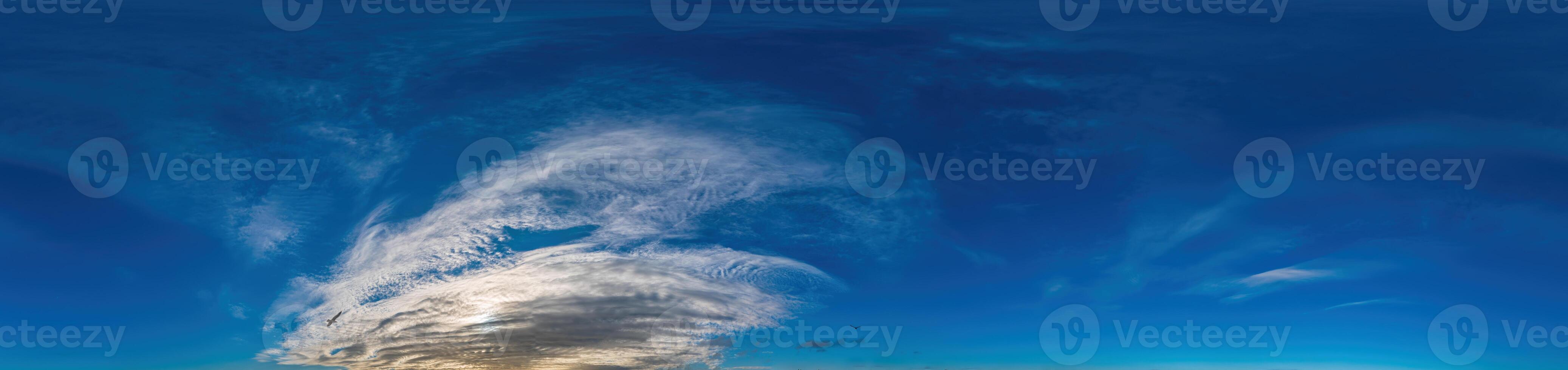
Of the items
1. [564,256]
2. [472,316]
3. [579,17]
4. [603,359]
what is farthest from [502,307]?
[579,17]

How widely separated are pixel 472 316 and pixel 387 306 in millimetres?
5683

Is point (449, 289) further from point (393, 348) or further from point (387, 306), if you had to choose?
point (393, 348)

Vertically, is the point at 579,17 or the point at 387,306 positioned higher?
the point at 579,17

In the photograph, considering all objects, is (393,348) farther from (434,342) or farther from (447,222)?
(447,222)

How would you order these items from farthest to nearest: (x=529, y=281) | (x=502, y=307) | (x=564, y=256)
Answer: (x=502, y=307) < (x=529, y=281) < (x=564, y=256)

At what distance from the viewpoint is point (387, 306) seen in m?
44.8

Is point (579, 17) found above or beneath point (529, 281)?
above

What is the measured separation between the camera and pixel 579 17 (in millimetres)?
32344

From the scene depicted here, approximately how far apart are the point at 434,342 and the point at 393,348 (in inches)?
108

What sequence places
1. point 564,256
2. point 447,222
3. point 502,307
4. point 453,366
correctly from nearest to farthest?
point 447,222, point 564,256, point 502,307, point 453,366

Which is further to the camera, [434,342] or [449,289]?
[434,342]

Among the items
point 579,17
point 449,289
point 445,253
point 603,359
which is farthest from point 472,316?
point 579,17

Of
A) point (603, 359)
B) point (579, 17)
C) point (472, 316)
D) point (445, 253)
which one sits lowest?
point (603, 359)

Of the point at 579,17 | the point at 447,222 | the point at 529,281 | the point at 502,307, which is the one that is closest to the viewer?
the point at 579,17
